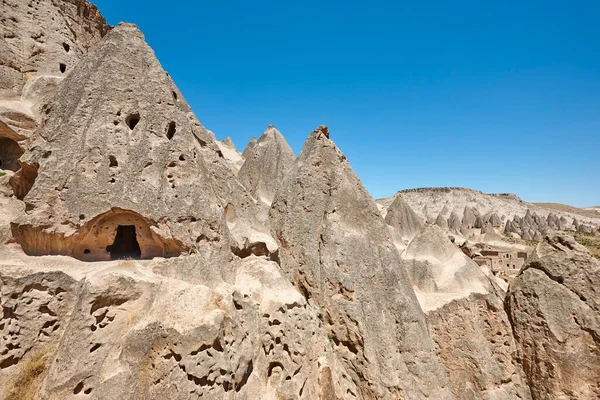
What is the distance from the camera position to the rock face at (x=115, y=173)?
18.0 ft

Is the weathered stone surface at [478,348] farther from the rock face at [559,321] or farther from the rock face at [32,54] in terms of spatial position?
the rock face at [32,54]

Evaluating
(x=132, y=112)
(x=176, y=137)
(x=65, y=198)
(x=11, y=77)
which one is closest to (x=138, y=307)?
(x=65, y=198)

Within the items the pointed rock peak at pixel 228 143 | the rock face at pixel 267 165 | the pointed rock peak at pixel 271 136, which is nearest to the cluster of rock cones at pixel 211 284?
the rock face at pixel 267 165

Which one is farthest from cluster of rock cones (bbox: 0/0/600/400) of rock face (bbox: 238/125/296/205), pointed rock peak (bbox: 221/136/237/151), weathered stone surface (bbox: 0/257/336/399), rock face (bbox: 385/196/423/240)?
pointed rock peak (bbox: 221/136/237/151)

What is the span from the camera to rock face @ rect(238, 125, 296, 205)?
14.7 m

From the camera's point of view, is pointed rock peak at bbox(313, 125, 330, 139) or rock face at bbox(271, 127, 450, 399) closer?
rock face at bbox(271, 127, 450, 399)

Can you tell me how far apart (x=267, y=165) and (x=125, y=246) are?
30.2 ft

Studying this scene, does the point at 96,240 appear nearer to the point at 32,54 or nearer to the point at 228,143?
the point at 32,54

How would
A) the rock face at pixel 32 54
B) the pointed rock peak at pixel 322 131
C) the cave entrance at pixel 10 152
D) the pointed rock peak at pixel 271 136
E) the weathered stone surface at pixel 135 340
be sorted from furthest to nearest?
the pointed rock peak at pixel 271 136 < the rock face at pixel 32 54 < the cave entrance at pixel 10 152 < the pointed rock peak at pixel 322 131 < the weathered stone surface at pixel 135 340

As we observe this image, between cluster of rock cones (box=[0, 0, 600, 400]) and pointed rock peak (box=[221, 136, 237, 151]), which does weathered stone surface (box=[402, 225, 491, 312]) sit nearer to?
cluster of rock cones (box=[0, 0, 600, 400])

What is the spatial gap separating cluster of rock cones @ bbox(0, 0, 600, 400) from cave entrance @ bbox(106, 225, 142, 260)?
0.14ft

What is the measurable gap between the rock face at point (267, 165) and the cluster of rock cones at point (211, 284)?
657cm

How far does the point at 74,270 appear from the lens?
16.9 ft

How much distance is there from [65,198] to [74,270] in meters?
1.26
